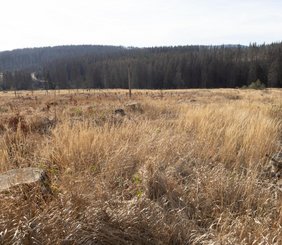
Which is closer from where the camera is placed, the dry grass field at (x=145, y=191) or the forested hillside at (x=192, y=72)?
the dry grass field at (x=145, y=191)

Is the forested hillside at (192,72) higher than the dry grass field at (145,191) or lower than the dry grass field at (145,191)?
lower

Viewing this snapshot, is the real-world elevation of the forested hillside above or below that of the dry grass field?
below

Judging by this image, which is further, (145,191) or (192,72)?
(192,72)

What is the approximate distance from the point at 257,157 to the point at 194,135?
1113mm

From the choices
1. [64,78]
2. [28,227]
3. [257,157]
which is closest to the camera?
[28,227]

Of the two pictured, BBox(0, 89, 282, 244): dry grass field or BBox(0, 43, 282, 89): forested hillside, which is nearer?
BBox(0, 89, 282, 244): dry grass field

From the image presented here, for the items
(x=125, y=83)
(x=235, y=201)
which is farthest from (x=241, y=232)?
(x=125, y=83)

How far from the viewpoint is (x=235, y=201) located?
3.20m

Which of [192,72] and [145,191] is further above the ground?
[145,191]

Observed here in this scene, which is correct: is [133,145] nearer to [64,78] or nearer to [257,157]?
[257,157]

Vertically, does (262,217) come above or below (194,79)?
above

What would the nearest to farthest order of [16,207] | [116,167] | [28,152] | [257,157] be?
[16,207], [116,167], [28,152], [257,157]

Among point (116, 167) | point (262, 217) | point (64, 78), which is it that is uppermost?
point (116, 167)

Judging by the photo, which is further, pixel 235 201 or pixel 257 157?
pixel 257 157
